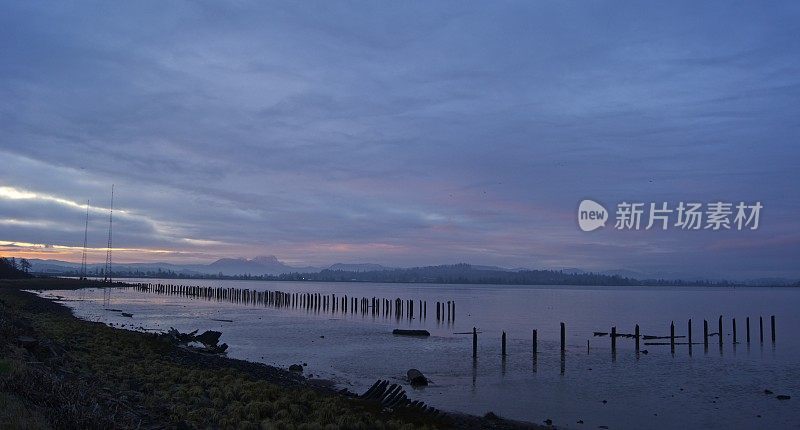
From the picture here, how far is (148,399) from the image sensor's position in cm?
1272

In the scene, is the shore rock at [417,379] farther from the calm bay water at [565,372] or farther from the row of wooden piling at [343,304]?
the row of wooden piling at [343,304]

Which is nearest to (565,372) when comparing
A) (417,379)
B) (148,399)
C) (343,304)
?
(417,379)

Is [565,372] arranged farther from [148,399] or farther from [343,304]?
[343,304]

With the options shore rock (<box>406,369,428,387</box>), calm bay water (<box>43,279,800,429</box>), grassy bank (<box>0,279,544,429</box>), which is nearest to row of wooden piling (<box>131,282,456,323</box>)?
calm bay water (<box>43,279,800,429</box>)

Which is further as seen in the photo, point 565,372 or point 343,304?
point 343,304

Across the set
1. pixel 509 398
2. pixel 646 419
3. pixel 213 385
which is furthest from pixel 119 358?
pixel 646 419

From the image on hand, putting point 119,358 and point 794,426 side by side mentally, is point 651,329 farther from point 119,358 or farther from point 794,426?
point 119,358

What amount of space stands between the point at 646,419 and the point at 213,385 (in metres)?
12.4

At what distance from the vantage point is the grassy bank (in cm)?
910

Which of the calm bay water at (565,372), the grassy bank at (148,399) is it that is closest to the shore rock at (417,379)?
the calm bay water at (565,372)

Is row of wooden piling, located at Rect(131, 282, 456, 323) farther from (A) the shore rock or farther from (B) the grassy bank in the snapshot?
(B) the grassy bank

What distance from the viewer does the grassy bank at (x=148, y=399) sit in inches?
358

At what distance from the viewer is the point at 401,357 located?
29016 mm

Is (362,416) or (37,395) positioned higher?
(37,395)
